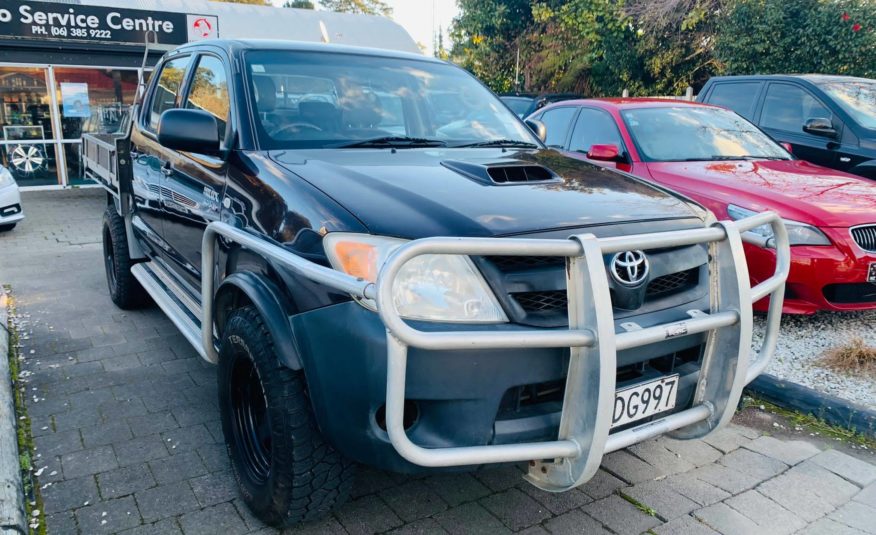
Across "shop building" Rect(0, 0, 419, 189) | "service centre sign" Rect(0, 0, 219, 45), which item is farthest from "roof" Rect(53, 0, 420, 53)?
"shop building" Rect(0, 0, 419, 189)

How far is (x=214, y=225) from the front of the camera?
2.79 meters

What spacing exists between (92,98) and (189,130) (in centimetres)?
1164

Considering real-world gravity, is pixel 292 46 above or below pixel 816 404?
above

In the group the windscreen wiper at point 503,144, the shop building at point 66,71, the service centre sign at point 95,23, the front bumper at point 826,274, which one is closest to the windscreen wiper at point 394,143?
the windscreen wiper at point 503,144

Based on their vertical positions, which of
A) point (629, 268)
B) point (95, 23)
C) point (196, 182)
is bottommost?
point (629, 268)

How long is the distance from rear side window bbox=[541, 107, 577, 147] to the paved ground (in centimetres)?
359

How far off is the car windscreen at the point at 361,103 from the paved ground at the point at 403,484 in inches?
60.3

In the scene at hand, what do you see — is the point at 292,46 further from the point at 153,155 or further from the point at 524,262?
the point at 524,262

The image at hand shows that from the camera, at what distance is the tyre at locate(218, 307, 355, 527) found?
7.52ft

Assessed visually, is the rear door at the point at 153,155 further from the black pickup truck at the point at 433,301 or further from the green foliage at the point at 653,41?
the green foliage at the point at 653,41

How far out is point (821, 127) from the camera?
20.9 feet

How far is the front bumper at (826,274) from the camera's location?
13.9 ft

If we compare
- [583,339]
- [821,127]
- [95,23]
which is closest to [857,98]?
[821,127]

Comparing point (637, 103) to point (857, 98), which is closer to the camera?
point (637, 103)
